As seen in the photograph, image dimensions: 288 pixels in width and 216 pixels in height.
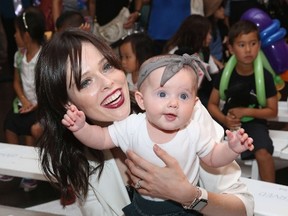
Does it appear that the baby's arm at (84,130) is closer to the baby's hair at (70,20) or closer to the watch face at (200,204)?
the watch face at (200,204)

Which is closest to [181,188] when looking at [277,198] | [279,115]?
[277,198]

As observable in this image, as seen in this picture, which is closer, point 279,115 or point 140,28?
point 279,115

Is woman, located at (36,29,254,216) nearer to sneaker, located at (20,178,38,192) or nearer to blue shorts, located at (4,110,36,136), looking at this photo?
sneaker, located at (20,178,38,192)

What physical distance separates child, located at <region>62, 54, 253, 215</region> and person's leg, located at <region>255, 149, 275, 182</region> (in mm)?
1534

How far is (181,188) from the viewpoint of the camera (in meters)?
1.39

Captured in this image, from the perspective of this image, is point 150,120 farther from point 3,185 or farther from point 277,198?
point 3,185

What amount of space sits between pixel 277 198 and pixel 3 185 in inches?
86.6

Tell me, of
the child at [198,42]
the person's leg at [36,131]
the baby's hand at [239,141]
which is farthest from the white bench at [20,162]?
the child at [198,42]

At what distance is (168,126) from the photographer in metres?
1.39

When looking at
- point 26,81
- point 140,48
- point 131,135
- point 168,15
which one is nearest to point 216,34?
point 168,15

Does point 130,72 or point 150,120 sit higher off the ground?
point 150,120

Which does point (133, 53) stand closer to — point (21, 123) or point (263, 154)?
point (21, 123)

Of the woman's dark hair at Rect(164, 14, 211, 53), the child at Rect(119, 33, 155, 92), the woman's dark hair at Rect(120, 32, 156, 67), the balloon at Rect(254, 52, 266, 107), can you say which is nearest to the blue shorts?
the child at Rect(119, 33, 155, 92)

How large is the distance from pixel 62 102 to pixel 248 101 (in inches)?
69.9
